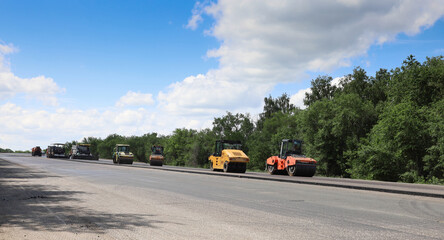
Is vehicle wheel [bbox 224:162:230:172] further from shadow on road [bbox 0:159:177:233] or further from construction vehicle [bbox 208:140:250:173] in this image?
shadow on road [bbox 0:159:177:233]

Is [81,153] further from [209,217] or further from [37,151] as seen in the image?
[209,217]

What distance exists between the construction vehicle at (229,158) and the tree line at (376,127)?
17.8 m

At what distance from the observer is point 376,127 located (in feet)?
154

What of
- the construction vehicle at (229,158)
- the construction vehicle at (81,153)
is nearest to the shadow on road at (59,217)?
the construction vehicle at (229,158)

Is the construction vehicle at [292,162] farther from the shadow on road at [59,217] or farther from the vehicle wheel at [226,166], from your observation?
the shadow on road at [59,217]

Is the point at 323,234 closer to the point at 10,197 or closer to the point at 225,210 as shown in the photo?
the point at 225,210

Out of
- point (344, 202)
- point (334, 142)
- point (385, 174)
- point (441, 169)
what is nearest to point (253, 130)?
point (334, 142)

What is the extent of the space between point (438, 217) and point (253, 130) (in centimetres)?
9430

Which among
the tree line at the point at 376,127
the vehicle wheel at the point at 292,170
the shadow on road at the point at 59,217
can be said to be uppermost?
the tree line at the point at 376,127

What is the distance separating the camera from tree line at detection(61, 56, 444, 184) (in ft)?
137

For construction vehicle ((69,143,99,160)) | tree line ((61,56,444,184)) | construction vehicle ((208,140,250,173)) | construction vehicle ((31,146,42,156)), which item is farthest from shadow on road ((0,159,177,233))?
construction vehicle ((31,146,42,156))

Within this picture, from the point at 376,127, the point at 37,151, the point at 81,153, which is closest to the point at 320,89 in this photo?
the point at 376,127

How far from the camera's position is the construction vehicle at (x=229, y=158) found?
3138 centimetres

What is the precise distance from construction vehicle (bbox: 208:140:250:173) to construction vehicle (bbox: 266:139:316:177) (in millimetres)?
2397
